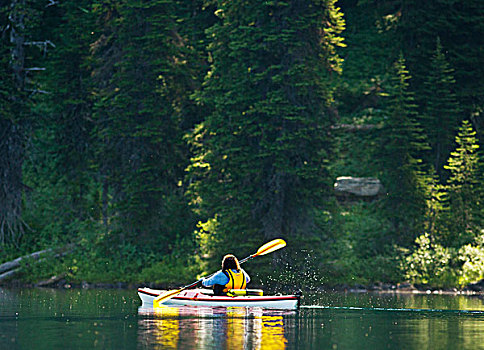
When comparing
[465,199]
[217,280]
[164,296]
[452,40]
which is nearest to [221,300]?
[217,280]

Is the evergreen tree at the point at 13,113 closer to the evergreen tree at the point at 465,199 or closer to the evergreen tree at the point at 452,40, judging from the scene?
the evergreen tree at the point at 452,40

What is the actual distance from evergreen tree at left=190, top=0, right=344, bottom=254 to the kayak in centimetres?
761

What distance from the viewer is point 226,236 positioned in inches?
1233

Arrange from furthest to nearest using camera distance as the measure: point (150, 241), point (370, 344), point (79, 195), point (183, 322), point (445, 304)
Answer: point (79, 195) → point (150, 241) → point (445, 304) → point (183, 322) → point (370, 344)

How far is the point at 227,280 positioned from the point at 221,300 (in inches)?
21.8

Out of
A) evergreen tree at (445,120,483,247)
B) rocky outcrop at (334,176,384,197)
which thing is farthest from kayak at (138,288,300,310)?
rocky outcrop at (334,176,384,197)

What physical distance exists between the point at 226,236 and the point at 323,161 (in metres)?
4.31

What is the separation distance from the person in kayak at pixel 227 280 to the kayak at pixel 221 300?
254mm

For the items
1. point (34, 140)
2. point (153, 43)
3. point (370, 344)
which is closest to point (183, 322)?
point (370, 344)

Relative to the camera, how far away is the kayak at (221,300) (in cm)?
2198

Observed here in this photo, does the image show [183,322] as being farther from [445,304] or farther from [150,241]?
[150,241]

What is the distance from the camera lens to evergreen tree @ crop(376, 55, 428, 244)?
32.4 m

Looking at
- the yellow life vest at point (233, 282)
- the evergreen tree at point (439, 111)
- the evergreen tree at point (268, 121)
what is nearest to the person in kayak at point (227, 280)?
the yellow life vest at point (233, 282)

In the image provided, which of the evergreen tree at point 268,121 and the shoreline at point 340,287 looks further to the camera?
the evergreen tree at point 268,121
